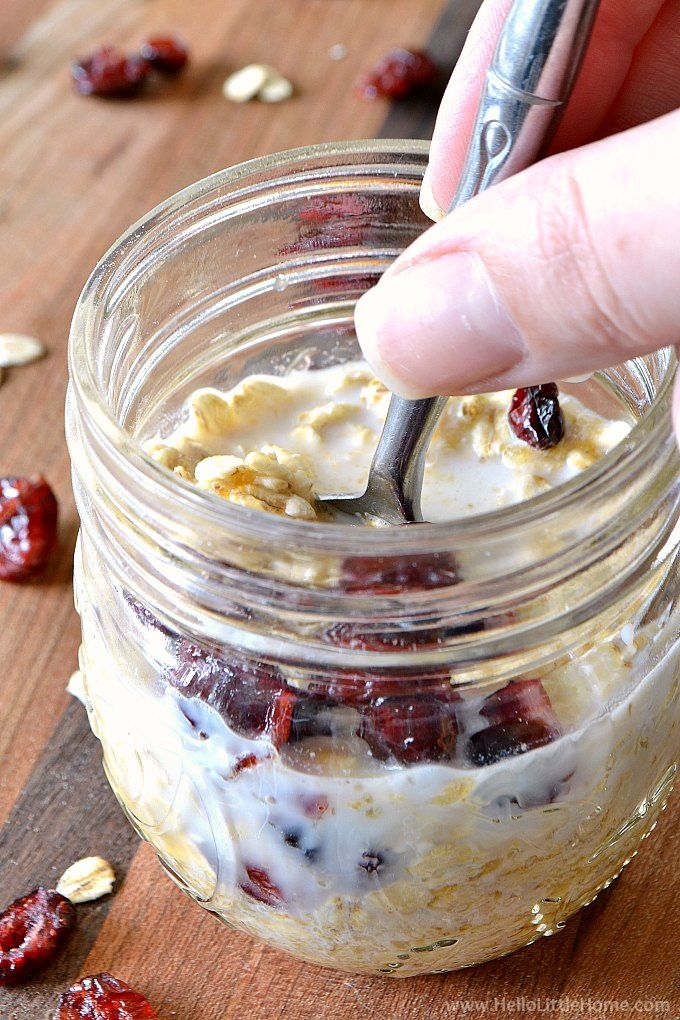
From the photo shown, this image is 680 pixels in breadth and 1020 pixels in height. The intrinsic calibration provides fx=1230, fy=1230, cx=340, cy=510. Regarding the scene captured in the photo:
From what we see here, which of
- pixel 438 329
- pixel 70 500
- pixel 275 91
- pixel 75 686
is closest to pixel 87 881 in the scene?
pixel 75 686

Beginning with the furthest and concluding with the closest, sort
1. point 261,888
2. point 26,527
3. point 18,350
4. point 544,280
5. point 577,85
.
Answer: point 18,350 < point 26,527 < point 577,85 < point 261,888 < point 544,280

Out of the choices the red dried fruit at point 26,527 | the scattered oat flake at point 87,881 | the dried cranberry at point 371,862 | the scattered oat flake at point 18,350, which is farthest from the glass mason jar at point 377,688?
the scattered oat flake at point 18,350

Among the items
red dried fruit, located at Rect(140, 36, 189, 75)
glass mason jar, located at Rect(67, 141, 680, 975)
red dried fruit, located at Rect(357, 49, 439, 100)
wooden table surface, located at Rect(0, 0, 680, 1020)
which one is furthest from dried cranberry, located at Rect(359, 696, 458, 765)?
red dried fruit, located at Rect(140, 36, 189, 75)

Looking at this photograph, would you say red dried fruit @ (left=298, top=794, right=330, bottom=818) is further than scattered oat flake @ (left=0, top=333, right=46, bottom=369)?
No

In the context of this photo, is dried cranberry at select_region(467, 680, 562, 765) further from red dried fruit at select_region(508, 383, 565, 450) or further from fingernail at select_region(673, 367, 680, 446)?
red dried fruit at select_region(508, 383, 565, 450)

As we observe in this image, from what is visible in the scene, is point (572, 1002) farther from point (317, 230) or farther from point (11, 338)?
point (11, 338)

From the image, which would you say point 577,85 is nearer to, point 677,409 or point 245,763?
point 677,409

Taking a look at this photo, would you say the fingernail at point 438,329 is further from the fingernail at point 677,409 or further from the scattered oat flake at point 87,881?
the scattered oat flake at point 87,881
